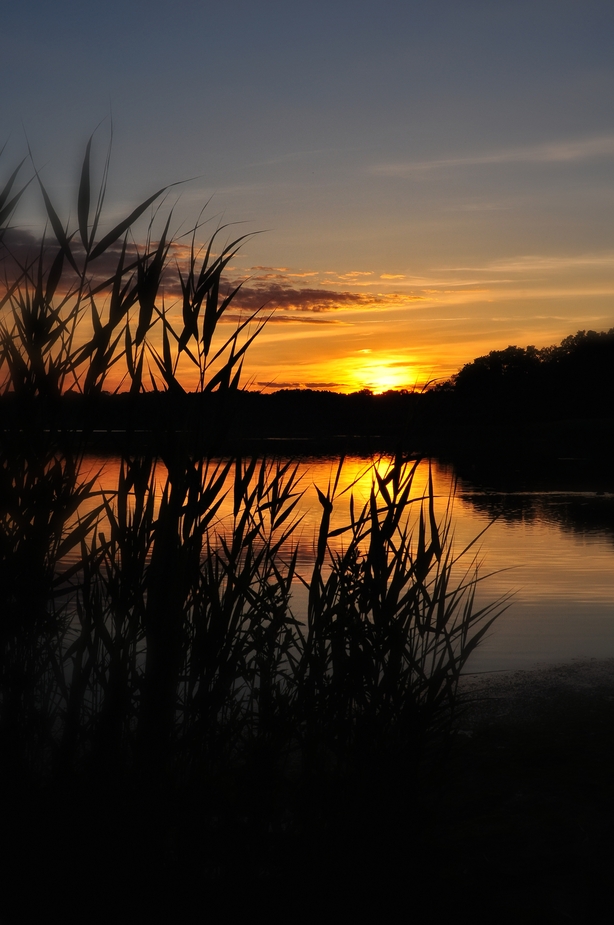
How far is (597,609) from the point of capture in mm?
9797

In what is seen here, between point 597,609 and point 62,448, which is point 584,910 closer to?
point 62,448

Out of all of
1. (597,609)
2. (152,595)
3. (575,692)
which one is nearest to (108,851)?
(152,595)

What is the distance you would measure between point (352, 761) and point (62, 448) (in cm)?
Result: 188

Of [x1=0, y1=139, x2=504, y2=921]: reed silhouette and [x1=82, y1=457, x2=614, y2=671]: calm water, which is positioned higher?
[x1=0, y1=139, x2=504, y2=921]: reed silhouette

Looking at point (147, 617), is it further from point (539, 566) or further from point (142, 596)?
point (539, 566)

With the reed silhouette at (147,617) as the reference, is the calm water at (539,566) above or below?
below

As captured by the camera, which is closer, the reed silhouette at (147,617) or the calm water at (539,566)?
the reed silhouette at (147,617)

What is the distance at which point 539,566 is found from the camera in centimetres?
1297

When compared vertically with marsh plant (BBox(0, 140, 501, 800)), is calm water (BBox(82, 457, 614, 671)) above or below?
below

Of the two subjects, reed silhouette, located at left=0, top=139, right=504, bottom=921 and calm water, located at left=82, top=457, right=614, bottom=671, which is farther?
calm water, located at left=82, top=457, right=614, bottom=671

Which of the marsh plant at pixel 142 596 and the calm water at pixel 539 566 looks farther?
the calm water at pixel 539 566

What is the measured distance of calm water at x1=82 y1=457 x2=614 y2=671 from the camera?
7.92m

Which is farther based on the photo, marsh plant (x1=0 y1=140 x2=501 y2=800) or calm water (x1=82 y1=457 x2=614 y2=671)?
calm water (x1=82 y1=457 x2=614 y2=671)

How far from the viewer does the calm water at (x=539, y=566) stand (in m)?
7.92
